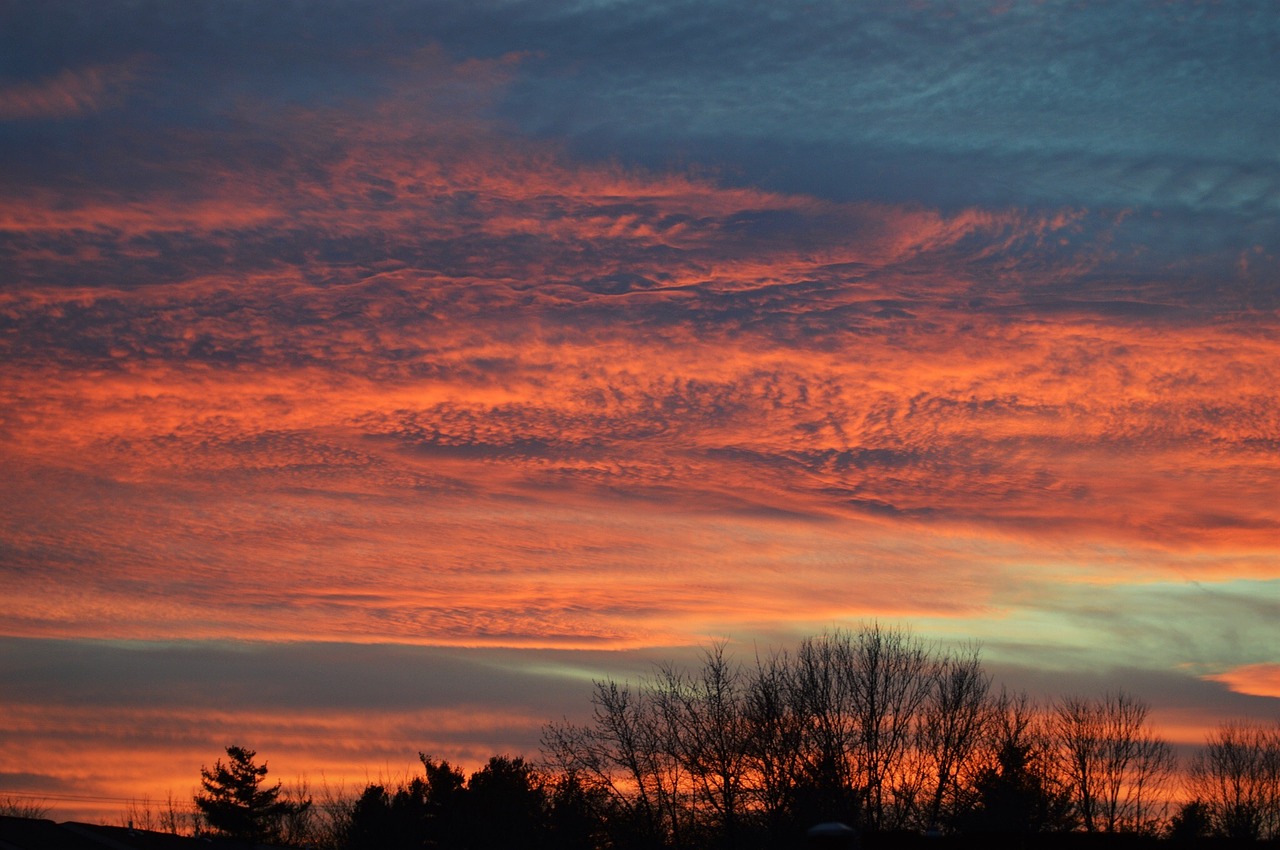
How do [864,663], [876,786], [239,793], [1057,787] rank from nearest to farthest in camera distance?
[876,786], [864,663], [1057,787], [239,793]

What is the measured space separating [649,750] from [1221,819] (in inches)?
1338

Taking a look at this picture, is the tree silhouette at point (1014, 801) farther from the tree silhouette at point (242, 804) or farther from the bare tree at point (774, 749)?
the tree silhouette at point (242, 804)

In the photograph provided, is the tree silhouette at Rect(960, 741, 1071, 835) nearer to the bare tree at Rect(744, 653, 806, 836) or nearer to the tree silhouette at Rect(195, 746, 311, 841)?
the bare tree at Rect(744, 653, 806, 836)

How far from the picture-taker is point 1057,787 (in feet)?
233

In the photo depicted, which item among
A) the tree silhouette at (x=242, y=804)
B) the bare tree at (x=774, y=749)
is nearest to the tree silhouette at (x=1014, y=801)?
the bare tree at (x=774, y=749)

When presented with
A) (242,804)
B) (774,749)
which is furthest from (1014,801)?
(242,804)

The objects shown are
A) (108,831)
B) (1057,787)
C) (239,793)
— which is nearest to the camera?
(108,831)

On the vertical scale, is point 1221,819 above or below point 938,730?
below

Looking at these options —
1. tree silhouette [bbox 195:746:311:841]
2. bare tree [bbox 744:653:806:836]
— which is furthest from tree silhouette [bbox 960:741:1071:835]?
tree silhouette [bbox 195:746:311:841]

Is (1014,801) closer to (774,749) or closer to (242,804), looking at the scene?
(774,749)

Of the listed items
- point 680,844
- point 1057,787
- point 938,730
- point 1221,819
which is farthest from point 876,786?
point 1221,819

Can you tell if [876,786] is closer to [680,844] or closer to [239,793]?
[680,844]

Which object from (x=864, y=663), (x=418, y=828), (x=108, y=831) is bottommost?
(x=418, y=828)

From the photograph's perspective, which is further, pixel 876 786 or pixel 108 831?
pixel 876 786
